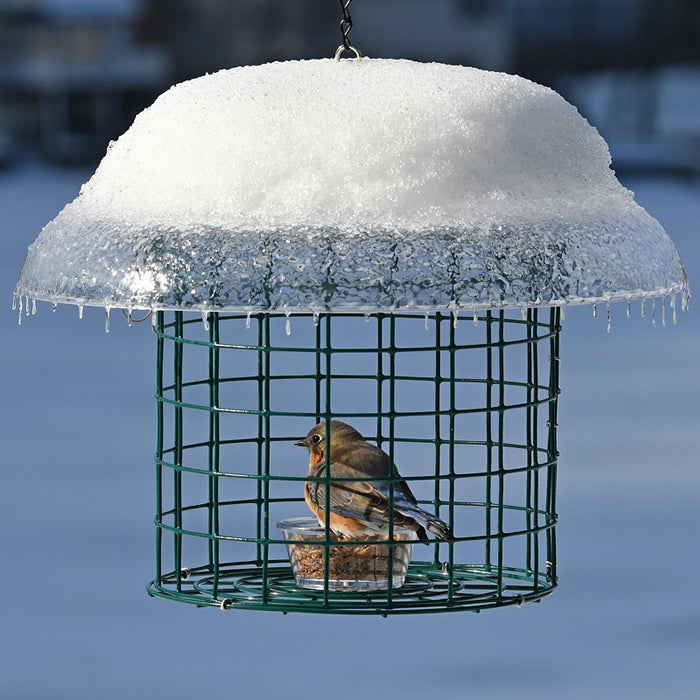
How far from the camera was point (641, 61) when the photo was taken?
1346 centimetres

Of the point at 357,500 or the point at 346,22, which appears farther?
the point at 357,500

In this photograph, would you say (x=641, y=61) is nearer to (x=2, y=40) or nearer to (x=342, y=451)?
(x=2, y=40)

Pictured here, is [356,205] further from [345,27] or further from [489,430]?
[489,430]

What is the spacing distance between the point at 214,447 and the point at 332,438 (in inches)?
11.7

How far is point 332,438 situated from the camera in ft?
10.9

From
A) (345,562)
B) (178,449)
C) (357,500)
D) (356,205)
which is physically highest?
(356,205)

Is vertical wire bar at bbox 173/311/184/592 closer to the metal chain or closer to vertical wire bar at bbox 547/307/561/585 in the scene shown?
the metal chain

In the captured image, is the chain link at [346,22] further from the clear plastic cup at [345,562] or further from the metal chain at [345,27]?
the clear plastic cup at [345,562]

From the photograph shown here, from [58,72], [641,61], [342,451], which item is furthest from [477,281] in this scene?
[58,72]

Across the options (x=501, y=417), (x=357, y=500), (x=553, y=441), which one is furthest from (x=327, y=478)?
(x=553, y=441)

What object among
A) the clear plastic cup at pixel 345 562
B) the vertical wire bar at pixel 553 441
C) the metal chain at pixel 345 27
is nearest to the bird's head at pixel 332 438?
the clear plastic cup at pixel 345 562

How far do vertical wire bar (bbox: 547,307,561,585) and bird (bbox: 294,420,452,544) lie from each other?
1.30 ft

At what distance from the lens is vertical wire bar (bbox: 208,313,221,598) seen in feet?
10.6

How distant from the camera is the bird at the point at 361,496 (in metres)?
3.20
